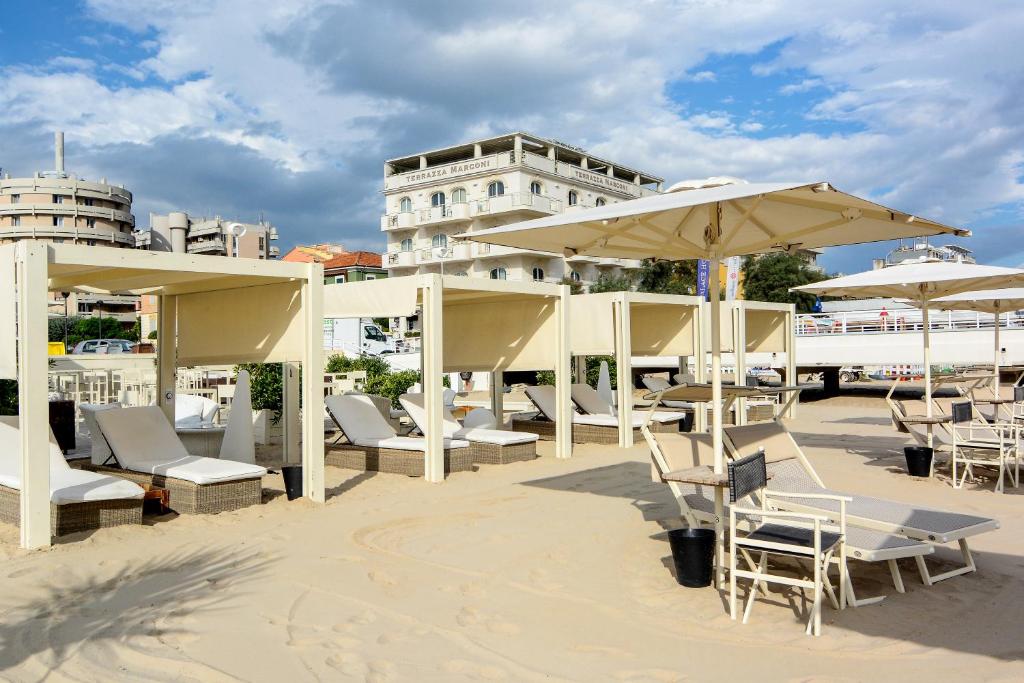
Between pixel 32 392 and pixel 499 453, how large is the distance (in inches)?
214

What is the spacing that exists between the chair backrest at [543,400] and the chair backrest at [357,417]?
9.59 ft

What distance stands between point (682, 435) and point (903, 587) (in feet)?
5.56

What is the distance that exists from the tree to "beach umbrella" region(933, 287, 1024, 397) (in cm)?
2717

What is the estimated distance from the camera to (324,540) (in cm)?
616

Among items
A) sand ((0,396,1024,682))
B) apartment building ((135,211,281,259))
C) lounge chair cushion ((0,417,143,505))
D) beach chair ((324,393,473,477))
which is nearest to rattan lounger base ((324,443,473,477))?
beach chair ((324,393,473,477))

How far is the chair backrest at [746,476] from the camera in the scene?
168 inches

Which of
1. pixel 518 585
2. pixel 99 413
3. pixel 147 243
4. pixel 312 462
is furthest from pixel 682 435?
pixel 147 243

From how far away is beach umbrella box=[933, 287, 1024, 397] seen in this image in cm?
1151

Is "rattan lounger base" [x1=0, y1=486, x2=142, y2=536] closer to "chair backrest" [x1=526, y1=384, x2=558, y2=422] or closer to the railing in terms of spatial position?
"chair backrest" [x1=526, y1=384, x2=558, y2=422]

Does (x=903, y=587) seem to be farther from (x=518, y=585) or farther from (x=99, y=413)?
(x=99, y=413)

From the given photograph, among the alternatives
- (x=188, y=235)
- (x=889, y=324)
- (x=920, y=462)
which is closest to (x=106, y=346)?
(x=889, y=324)

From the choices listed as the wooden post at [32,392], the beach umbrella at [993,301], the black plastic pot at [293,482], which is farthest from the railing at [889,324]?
the wooden post at [32,392]

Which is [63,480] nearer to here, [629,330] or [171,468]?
[171,468]

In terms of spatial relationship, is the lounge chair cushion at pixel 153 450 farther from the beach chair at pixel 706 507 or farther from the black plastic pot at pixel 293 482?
the beach chair at pixel 706 507
